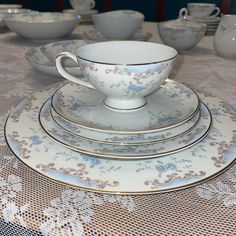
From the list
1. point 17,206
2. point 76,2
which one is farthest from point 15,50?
point 76,2

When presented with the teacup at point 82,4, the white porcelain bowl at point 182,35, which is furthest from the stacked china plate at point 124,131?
the teacup at point 82,4

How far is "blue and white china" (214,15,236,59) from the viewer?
0.72 m

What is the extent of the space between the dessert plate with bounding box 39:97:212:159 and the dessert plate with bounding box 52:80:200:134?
0.02m

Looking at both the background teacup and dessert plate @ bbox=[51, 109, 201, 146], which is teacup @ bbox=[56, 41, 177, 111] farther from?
the background teacup

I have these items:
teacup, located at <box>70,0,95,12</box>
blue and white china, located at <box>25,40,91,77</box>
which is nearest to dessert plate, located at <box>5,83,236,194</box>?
blue and white china, located at <box>25,40,91,77</box>

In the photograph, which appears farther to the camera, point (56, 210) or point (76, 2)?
point (76, 2)

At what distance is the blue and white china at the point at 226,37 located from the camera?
72cm

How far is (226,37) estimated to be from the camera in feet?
2.40

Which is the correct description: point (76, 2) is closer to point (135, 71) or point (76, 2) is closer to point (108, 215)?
point (135, 71)

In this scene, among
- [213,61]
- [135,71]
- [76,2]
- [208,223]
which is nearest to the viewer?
[208,223]

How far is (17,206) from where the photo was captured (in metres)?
0.29

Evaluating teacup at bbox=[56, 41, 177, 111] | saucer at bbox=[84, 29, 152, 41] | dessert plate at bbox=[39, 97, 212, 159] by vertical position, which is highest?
teacup at bbox=[56, 41, 177, 111]

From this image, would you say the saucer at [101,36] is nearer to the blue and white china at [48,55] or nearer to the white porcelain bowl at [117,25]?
the white porcelain bowl at [117,25]

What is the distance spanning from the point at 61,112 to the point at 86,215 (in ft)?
0.49
